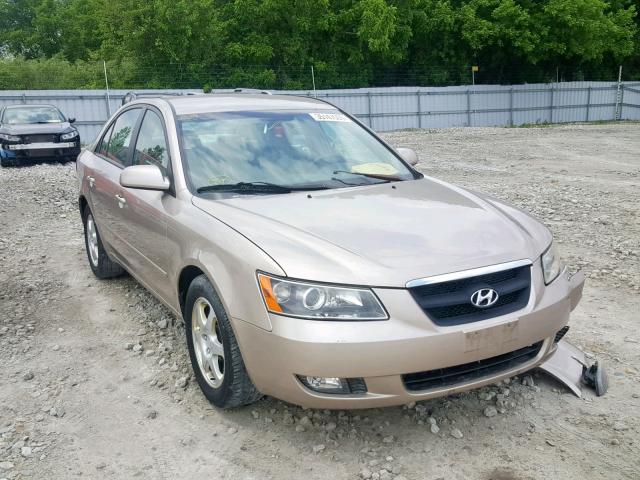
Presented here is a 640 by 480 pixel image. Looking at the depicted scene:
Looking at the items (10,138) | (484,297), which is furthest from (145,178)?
(10,138)

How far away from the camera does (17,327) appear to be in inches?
179

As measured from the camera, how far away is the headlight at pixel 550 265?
3.05 meters

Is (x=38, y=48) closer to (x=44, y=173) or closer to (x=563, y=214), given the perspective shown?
(x=44, y=173)

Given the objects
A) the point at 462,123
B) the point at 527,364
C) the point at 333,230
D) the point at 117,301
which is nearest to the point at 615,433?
the point at 527,364

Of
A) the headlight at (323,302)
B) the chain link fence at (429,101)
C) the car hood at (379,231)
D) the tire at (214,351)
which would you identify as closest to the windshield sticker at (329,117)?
the car hood at (379,231)

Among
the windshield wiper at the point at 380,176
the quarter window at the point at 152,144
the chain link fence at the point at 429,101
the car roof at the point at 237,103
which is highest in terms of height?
the car roof at the point at 237,103

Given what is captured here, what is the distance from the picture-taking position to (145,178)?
3.55 metres

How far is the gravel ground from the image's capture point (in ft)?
9.19

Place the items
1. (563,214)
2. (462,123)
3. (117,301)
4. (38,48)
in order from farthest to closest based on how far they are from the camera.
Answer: (38,48)
(462,123)
(563,214)
(117,301)

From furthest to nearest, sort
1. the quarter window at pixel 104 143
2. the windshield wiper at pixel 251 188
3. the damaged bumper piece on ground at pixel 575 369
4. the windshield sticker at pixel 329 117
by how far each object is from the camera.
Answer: the quarter window at pixel 104 143 → the windshield sticker at pixel 329 117 → the windshield wiper at pixel 251 188 → the damaged bumper piece on ground at pixel 575 369

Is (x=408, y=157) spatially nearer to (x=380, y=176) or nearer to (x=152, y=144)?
(x=380, y=176)

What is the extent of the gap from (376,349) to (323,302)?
11.8 inches

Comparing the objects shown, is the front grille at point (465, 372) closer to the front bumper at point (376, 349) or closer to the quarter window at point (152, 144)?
the front bumper at point (376, 349)

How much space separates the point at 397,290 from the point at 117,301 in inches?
A: 125
